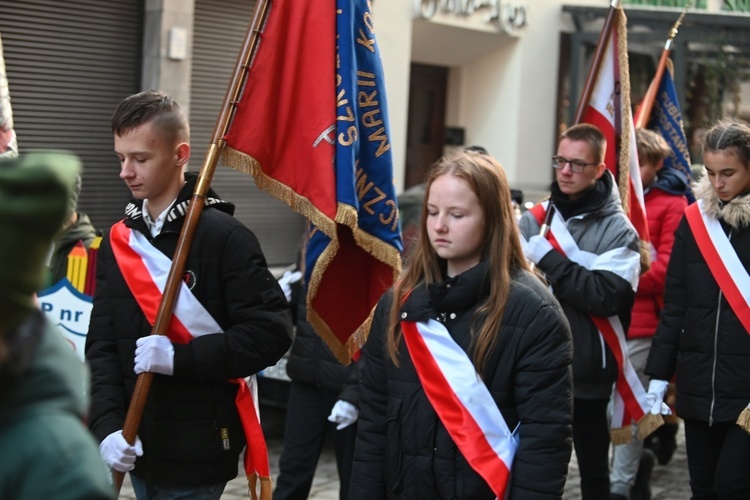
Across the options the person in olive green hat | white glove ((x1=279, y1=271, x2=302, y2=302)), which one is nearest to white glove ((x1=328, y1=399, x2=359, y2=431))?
white glove ((x1=279, y1=271, x2=302, y2=302))

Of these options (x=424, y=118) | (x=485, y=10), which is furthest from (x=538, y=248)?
(x=424, y=118)

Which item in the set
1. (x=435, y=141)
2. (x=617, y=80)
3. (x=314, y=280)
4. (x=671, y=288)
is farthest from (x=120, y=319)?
(x=435, y=141)

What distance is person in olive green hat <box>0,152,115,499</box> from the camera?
1.66 m

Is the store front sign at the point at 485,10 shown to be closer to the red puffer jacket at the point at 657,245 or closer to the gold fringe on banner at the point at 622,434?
the red puffer jacket at the point at 657,245

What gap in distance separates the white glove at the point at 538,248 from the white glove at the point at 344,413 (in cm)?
116

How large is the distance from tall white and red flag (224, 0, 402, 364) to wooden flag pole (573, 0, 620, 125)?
2.27 m

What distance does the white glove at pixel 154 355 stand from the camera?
3.77 meters

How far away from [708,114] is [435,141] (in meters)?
4.20

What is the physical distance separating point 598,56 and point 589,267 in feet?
5.20

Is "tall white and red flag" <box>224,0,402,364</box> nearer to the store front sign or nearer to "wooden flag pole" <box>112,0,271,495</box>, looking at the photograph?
"wooden flag pole" <box>112,0,271,495</box>

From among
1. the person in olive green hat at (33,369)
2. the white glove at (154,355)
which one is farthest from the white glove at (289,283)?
the person in olive green hat at (33,369)

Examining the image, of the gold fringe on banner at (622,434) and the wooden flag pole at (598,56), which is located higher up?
the wooden flag pole at (598,56)

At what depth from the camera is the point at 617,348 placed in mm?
5973

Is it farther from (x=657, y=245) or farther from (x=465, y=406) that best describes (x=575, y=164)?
(x=465, y=406)
